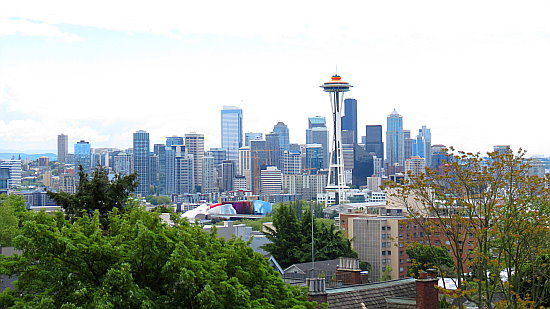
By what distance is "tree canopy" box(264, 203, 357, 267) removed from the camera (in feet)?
197

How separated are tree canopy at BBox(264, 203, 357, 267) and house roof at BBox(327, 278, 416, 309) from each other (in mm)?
33418

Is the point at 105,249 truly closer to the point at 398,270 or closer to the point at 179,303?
the point at 179,303

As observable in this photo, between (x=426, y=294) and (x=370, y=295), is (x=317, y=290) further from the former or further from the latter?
(x=370, y=295)

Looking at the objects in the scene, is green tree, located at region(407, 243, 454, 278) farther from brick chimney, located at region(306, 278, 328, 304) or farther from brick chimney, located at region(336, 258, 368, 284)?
brick chimney, located at region(306, 278, 328, 304)

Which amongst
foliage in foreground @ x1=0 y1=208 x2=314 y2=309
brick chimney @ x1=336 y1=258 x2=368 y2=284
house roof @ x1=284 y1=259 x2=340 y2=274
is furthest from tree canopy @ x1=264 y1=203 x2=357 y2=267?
foliage in foreground @ x1=0 y1=208 x2=314 y2=309

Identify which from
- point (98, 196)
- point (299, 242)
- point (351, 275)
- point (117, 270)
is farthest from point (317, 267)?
point (117, 270)

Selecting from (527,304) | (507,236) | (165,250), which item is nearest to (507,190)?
(507,236)

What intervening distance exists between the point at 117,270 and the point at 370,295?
12.2 meters

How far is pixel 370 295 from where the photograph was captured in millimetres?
24516

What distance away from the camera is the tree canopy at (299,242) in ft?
197

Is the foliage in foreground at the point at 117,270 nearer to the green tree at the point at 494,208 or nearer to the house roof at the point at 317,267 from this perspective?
the green tree at the point at 494,208

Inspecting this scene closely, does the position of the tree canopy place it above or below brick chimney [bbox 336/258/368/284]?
below

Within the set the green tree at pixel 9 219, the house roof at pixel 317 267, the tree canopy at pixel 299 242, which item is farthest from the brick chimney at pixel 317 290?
the tree canopy at pixel 299 242

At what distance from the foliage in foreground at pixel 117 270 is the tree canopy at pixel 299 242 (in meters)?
44.9
